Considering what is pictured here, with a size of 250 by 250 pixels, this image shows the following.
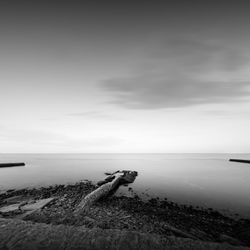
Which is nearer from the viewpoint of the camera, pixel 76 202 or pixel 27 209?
pixel 27 209

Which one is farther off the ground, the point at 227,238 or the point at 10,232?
the point at 10,232

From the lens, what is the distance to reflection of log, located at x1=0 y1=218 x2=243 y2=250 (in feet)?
25.3

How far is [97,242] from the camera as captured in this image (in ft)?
26.5

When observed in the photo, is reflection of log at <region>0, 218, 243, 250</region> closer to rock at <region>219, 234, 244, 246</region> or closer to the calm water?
rock at <region>219, 234, 244, 246</region>

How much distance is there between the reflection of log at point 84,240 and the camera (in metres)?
7.73

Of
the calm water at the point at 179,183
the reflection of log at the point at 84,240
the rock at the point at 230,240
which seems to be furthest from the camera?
the calm water at the point at 179,183

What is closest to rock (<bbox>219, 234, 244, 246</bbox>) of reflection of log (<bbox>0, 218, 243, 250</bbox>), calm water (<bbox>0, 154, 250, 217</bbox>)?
reflection of log (<bbox>0, 218, 243, 250</bbox>)

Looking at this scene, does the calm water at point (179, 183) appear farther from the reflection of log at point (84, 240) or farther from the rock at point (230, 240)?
the reflection of log at point (84, 240)

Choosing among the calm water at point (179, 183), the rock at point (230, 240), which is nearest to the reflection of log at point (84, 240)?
the rock at point (230, 240)

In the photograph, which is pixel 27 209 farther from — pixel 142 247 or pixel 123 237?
pixel 142 247

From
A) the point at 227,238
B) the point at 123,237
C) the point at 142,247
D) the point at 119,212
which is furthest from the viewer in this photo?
the point at 119,212

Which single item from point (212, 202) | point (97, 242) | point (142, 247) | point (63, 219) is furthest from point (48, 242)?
point (212, 202)

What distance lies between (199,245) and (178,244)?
3.82ft

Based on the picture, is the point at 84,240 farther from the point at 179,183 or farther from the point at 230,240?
the point at 179,183
